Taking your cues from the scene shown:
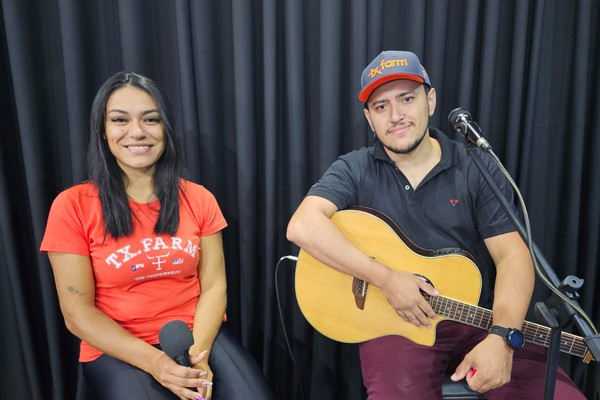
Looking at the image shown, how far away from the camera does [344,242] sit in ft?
4.96

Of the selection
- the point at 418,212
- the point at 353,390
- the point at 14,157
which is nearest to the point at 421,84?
the point at 418,212

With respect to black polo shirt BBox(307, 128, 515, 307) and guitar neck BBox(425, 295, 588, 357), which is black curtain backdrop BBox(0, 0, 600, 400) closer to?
black polo shirt BBox(307, 128, 515, 307)

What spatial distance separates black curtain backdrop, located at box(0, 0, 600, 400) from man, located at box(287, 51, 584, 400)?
0.39 metres

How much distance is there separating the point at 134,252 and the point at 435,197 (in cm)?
117

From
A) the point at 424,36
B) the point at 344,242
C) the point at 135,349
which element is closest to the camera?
the point at 135,349

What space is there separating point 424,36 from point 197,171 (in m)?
1.28

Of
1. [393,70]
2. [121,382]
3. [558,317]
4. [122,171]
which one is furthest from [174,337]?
[393,70]

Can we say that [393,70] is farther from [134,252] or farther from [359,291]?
[134,252]

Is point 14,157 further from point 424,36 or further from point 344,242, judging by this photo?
point 424,36

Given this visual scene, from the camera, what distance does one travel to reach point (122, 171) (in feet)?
5.22

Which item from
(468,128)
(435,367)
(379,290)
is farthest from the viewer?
(379,290)

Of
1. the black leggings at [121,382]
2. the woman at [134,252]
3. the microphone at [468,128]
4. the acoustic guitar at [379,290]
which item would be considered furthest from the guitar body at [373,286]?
the black leggings at [121,382]

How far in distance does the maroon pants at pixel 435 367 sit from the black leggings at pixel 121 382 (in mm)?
719

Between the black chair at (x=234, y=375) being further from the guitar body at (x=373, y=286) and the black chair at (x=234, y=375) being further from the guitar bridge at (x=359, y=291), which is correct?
the guitar bridge at (x=359, y=291)
